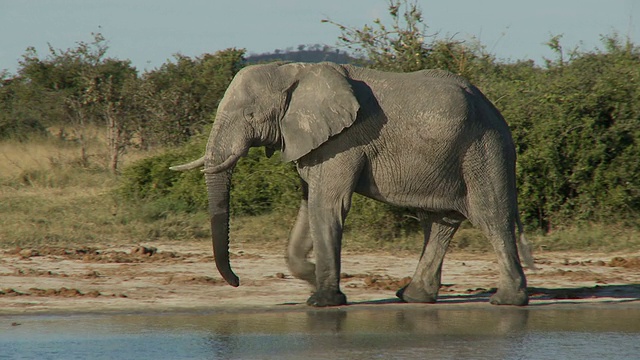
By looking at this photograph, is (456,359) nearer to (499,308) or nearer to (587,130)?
(499,308)

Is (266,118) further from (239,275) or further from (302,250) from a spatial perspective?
(239,275)

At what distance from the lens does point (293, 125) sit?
7699 mm

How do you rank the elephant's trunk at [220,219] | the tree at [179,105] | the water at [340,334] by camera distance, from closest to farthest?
the water at [340,334]
the elephant's trunk at [220,219]
the tree at [179,105]

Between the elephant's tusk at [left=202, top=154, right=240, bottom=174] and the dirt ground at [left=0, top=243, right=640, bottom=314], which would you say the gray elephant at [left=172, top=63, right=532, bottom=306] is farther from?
the dirt ground at [left=0, top=243, right=640, bottom=314]

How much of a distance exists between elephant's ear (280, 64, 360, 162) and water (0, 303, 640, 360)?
1281 millimetres

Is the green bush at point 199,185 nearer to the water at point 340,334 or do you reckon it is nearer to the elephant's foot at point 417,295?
the elephant's foot at point 417,295

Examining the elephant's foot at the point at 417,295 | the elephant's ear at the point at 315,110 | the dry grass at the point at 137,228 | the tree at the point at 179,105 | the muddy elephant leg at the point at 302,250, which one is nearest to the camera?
the elephant's ear at the point at 315,110

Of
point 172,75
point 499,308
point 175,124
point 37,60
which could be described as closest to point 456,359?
point 499,308

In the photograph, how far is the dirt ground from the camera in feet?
26.3

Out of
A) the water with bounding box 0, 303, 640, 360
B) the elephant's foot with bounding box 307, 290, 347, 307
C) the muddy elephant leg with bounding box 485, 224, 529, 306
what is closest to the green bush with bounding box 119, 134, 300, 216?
the elephant's foot with bounding box 307, 290, 347, 307

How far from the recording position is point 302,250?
8188mm

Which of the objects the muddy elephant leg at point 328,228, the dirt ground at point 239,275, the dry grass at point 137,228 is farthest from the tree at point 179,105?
the muddy elephant leg at point 328,228

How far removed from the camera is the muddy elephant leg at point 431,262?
7980 mm

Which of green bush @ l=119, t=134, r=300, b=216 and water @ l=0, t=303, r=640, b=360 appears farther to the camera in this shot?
green bush @ l=119, t=134, r=300, b=216
